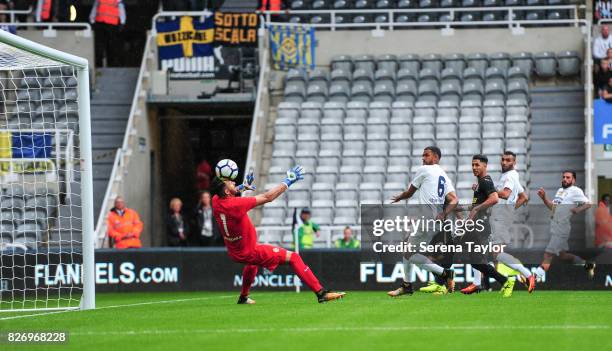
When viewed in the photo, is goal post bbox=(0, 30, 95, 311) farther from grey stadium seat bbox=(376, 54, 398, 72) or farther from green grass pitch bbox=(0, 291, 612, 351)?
grey stadium seat bbox=(376, 54, 398, 72)

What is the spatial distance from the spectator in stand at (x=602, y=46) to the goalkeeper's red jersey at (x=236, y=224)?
14.2 metres

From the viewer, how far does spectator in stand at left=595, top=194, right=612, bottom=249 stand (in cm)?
1966

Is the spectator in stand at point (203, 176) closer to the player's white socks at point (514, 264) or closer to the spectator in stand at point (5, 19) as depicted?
the spectator in stand at point (5, 19)

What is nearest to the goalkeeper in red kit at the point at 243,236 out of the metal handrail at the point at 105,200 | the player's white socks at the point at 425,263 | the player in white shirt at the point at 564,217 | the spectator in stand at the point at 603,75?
the player's white socks at the point at 425,263

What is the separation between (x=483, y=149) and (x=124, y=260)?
8.09m

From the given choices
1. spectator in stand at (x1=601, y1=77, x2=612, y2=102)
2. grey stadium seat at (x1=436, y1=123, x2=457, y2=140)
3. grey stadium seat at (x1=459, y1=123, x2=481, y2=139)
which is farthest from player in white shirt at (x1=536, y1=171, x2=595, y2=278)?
spectator in stand at (x1=601, y1=77, x2=612, y2=102)

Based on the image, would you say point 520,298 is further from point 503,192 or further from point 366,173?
point 366,173

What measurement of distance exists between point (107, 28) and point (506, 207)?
15817mm

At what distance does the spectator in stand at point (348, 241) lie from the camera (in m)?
23.1

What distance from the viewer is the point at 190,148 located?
3209 cm

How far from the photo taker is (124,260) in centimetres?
2253

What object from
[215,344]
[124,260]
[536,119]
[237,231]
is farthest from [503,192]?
[536,119]

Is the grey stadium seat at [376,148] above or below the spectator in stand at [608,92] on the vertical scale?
below

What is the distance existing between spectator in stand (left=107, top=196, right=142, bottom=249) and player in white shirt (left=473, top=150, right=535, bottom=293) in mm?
8335
